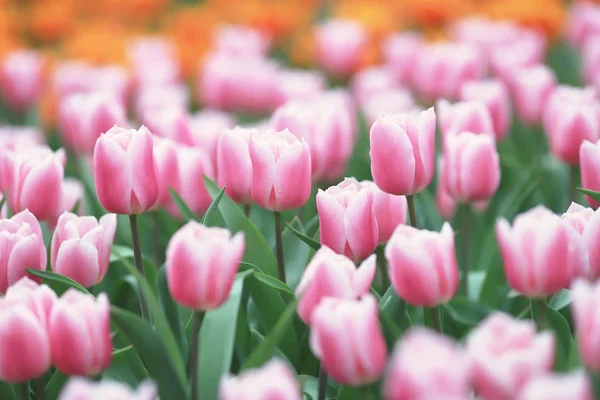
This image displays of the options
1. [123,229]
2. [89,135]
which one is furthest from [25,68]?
[123,229]

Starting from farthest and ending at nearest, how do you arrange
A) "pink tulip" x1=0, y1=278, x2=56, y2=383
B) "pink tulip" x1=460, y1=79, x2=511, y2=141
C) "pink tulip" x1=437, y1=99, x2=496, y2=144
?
"pink tulip" x1=460, y1=79, x2=511, y2=141 < "pink tulip" x1=437, y1=99, x2=496, y2=144 < "pink tulip" x1=0, y1=278, x2=56, y2=383

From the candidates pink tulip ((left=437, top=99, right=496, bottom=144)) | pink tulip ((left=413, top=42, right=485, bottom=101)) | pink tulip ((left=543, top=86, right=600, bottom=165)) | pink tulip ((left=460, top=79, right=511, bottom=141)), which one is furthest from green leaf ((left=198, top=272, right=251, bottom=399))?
pink tulip ((left=413, top=42, right=485, bottom=101))

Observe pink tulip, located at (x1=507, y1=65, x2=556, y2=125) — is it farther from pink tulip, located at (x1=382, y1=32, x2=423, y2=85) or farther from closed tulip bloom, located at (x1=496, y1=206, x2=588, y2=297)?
closed tulip bloom, located at (x1=496, y1=206, x2=588, y2=297)

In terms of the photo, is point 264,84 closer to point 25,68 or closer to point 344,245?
point 25,68

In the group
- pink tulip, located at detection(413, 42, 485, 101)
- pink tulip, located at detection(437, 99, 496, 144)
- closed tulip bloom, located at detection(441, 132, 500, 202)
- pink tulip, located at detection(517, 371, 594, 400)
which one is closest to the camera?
pink tulip, located at detection(517, 371, 594, 400)

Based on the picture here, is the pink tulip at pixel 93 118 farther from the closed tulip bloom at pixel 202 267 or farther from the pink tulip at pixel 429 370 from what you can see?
the pink tulip at pixel 429 370

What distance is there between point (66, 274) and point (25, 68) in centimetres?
232

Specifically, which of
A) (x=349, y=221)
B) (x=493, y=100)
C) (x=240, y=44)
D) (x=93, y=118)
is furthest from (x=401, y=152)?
(x=240, y=44)

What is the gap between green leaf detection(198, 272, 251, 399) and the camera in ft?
4.11

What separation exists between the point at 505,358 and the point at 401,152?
1.85 ft

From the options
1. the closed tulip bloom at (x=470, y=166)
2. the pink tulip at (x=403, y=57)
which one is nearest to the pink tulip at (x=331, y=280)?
the closed tulip bloom at (x=470, y=166)

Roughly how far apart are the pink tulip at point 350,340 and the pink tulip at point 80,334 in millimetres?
306

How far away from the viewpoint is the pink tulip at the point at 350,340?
1.02m

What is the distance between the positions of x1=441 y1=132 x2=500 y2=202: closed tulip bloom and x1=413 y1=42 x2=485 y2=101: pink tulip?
1.19 m
